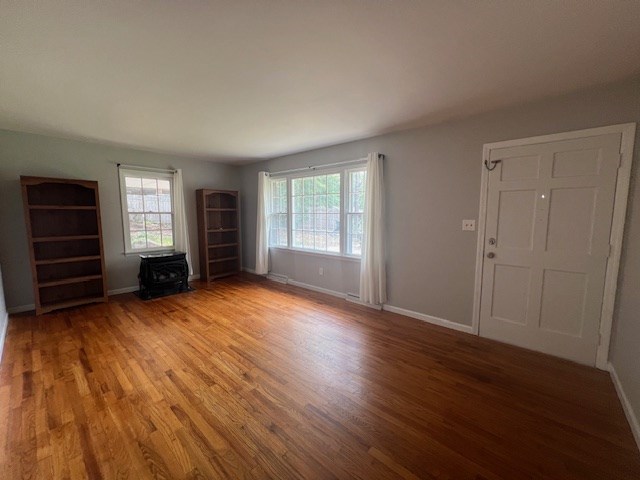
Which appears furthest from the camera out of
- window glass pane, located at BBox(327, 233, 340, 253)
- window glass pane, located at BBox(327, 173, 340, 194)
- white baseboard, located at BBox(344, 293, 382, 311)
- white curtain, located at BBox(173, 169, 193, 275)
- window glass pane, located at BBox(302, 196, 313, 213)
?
white curtain, located at BBox(173, 169, 193, 275)

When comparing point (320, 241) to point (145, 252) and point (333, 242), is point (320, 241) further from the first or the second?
point (145, 252)

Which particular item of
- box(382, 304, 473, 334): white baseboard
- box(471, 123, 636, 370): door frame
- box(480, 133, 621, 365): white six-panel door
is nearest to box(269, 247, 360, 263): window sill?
box(382, 304, 473, 334): white baseboard

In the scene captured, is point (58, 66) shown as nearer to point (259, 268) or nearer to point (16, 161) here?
point (16, 161)

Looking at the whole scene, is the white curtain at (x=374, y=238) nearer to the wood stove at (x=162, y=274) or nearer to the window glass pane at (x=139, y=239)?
the wood stove at (x=162, y=274)

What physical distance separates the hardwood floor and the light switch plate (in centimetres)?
121

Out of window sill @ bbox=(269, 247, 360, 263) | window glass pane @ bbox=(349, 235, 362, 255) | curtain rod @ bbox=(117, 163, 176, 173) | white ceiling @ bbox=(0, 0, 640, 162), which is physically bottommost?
window sill @ bbox=(269, 247, 360, 263)

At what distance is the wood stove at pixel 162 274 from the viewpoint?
4.24m

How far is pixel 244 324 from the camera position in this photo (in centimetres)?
321

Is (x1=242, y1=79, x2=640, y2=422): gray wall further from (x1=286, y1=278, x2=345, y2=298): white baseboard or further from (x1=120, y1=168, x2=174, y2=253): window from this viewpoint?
(x1=120, y1=168, x2=174, y2=253): window

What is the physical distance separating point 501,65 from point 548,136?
1.03m

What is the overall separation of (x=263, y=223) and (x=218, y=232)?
114cm

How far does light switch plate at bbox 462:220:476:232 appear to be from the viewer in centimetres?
288

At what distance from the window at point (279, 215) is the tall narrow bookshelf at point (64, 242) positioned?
275 cm

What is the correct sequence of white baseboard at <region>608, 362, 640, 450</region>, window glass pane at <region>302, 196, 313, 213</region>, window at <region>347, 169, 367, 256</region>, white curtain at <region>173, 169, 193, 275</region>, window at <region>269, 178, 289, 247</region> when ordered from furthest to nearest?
window at <region>269, 178, 289, 247</region> → white curtain at <region>173, 169, 193, 275</region> → window glass pane at <region>302, 196, 313, 213</region> → window at <region>347, 169, 367, 256</region> → white baseboard at <region>608, 362, 640, 450</region>
